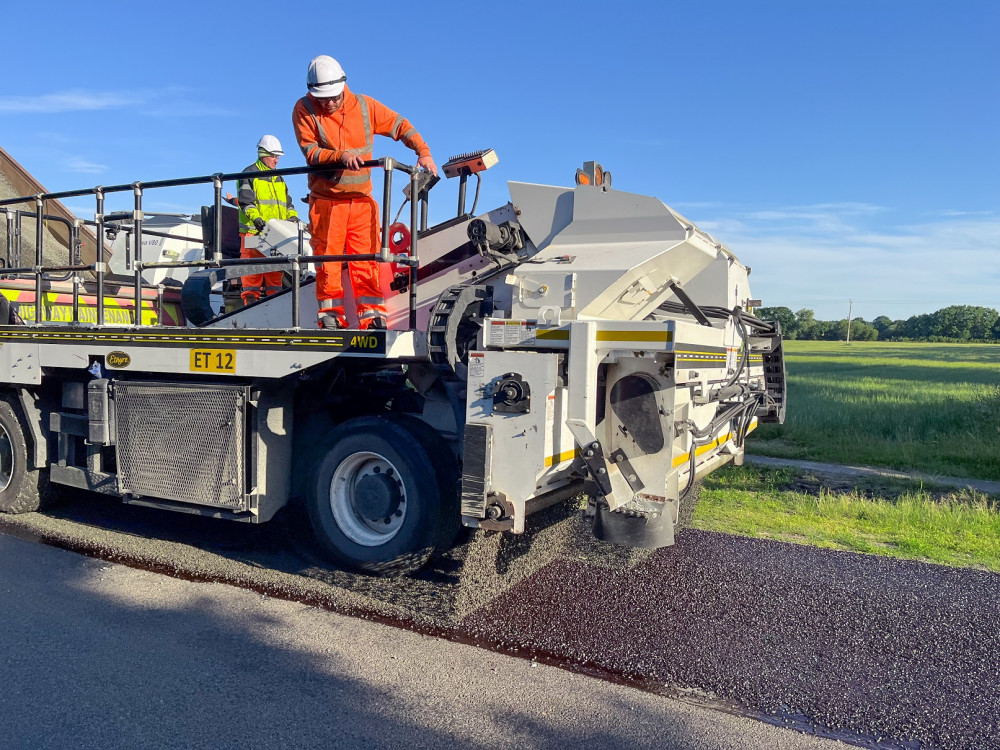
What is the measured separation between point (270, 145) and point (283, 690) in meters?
5.95

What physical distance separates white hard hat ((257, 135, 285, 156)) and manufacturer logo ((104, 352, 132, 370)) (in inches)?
125

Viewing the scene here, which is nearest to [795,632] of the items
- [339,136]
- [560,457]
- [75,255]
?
[560,457]

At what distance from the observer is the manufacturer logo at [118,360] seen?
5416mm

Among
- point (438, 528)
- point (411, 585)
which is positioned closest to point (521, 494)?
point (438, 528)

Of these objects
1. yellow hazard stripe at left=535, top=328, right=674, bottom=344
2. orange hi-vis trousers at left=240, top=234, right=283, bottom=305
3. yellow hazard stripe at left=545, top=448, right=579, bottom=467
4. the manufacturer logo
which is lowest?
yellow hazard stripe at left=545, top=448, right=579, bottom=467

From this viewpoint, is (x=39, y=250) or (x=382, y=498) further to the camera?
(x=39, y=250)

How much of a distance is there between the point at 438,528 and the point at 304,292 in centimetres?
208

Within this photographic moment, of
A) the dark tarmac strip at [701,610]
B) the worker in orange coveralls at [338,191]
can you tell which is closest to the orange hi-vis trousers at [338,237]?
the worker in orange coveralls at [338,191]

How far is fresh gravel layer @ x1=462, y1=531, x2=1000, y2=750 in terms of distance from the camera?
3.27 m


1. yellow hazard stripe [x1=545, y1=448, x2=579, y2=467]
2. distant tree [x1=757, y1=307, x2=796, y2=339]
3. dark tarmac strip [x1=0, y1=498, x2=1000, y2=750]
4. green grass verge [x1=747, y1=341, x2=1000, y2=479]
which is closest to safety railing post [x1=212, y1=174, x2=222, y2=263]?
dark tarmac strip [x1=0, y1=498, x2=1000, y2=750]

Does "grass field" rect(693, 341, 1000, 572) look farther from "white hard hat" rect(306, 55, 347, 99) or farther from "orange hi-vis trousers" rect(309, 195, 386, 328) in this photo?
"white hard hat" rect(306, 55, 347, 99)

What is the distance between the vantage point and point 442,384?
4.77m

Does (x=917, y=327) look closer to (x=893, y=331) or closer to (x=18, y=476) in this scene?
(x=893, y=331)

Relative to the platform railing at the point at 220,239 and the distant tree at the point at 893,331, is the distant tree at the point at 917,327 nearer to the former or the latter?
the distant tree at the point at 893,331
